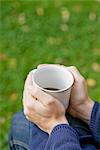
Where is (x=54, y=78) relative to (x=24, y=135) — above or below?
above

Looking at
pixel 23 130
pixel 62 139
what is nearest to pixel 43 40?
pixel 23 130

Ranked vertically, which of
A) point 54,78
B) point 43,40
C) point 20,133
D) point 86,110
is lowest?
point 43,40

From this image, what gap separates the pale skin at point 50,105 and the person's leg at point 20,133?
122mm

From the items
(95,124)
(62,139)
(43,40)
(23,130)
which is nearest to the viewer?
(62,139)

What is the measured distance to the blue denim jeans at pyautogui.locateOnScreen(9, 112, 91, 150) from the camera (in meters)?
1.50

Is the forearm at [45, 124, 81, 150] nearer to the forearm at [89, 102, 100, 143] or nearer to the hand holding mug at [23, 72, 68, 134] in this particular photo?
the hand holding mug at [23, 72, 68, 134]

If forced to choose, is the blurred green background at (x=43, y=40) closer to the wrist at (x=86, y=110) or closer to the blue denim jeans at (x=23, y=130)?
the blue denim jeans at (x=23, y=130)

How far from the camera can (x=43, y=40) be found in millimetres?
2969

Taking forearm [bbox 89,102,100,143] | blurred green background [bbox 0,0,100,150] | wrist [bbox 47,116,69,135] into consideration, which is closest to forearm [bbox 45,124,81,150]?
wrist [bbox 47,116,69,135]

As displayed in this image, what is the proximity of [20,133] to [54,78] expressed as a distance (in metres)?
0.25

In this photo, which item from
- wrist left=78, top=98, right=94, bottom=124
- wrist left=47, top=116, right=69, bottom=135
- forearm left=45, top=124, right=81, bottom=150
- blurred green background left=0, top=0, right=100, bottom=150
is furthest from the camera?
blurred green background left=0, top=0, right=100, bottom=150

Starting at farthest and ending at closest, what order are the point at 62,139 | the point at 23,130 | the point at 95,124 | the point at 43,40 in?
the point at 43,40 → the point at 23,130 → the point at 95,124 → the point at 62,139

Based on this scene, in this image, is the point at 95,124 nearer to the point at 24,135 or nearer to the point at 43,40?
the point at 24,135

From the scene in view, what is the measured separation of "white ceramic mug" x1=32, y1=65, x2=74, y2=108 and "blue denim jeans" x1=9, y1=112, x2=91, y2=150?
4.6 inches
